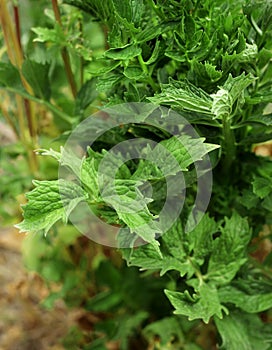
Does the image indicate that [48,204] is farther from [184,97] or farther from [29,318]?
[29,318]

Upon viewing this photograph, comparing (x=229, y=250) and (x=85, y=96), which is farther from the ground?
(x=85, y=96)

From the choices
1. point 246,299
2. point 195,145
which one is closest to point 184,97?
point 195,145

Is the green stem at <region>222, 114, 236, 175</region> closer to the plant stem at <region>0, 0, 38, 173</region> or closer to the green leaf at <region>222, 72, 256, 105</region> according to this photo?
the green leaf at <region>222, 72, 256, 105</region>

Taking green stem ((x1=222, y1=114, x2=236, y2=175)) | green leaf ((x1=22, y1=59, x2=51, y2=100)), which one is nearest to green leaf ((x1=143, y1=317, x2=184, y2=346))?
green stem ((x1=222, y1=114, x2=236, y2=175))

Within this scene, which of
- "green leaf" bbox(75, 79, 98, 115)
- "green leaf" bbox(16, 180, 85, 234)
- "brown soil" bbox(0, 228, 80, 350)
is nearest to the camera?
"green leaf" bbox(16, 180, 85, 234)

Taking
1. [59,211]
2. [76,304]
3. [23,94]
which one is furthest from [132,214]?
[76,304]

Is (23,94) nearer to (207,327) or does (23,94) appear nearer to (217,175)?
(217,175)

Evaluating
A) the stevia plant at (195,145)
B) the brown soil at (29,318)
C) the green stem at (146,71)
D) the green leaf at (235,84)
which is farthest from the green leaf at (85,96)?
the brown soil at (29,318)
